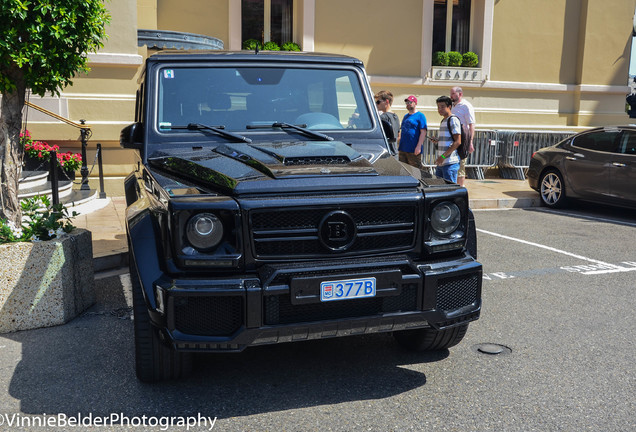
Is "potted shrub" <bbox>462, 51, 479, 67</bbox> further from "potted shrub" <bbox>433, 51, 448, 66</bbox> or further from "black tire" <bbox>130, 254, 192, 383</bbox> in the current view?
"black tire" <bbox>130, 254, 192, 383</bbox>

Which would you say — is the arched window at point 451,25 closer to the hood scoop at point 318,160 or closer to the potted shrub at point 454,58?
the potted shrub at point 454,58

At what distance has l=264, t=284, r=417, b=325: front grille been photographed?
135 inches

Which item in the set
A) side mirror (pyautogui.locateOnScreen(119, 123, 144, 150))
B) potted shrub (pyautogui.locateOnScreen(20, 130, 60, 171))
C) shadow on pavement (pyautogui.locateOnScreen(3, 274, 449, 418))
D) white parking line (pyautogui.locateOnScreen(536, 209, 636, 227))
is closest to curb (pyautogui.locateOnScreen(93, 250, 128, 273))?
shadow on pavement (pyautogui.locateOnScreen(3, 274, 449, 418))

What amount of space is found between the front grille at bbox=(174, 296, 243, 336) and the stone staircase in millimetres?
6862

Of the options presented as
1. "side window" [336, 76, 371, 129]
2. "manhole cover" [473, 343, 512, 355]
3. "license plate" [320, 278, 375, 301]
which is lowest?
"manhole cover" [473, 343, 512, 355]

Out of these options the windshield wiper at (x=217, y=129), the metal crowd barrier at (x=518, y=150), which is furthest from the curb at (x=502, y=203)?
the windshield wiper at (x=217, y=129)

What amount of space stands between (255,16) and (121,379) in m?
12.5

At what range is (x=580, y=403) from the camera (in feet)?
12.3

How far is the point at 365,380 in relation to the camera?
13.3 feet

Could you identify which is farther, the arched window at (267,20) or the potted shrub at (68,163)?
the arched window at (267,20)

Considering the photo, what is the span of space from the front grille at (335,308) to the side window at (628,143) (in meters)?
8.27

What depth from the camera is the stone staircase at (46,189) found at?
32.0 ft

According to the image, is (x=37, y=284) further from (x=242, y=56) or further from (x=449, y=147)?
(x=449, y=147)

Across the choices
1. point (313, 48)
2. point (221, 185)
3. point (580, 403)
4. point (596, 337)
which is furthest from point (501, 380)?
point (313, 48)
